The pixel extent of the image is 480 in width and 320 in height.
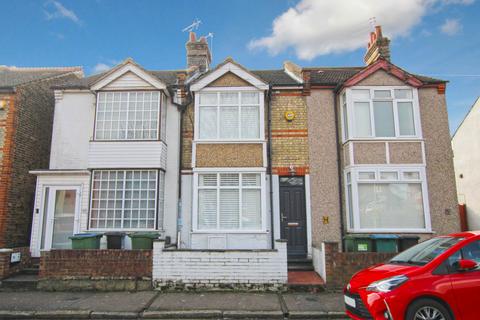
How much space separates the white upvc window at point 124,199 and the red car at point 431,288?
683 cm

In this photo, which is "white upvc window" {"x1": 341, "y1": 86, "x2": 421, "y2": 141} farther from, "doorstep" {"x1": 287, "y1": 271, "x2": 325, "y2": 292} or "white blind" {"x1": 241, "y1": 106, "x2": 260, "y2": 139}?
"doorstep" {"x1": 287, "y1": 271, "x2": 325, "y2": 292}

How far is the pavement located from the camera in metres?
6.25

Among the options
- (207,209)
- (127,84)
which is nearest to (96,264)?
(207,209)

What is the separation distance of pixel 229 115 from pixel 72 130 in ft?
17.3

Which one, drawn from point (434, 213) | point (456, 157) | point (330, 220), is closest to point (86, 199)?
point (330, 220)

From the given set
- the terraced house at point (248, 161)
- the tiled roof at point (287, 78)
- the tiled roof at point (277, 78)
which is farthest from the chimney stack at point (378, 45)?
the tiled roof at point (277, 78)

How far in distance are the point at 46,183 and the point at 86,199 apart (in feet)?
4.48

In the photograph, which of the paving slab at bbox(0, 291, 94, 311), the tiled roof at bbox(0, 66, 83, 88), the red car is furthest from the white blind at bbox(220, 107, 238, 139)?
the tiled roof at bbox(0, 66, 83, 88)

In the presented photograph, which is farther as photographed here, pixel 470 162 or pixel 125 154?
pixel 470 162

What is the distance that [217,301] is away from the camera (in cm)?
695

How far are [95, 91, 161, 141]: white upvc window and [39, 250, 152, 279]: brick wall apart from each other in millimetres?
3704

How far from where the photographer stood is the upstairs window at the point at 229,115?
33.9 feet

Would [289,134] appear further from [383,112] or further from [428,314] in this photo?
[428,314]

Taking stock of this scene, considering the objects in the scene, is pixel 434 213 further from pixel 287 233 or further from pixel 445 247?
pixel 445 247
